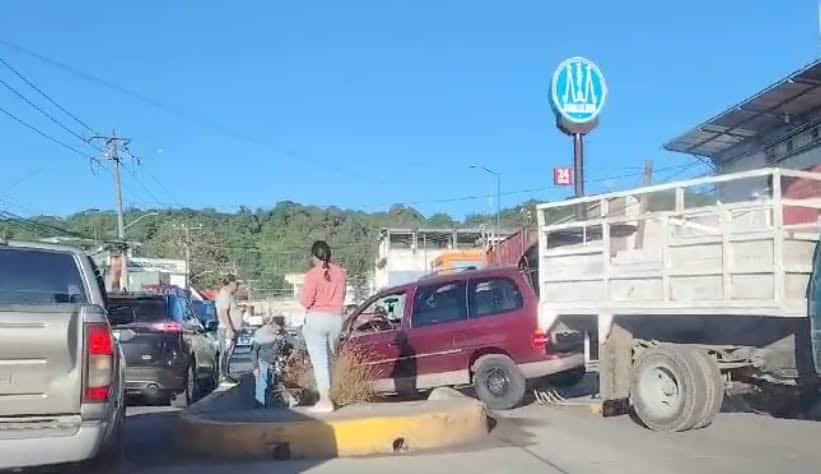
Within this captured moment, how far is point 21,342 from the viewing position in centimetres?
598

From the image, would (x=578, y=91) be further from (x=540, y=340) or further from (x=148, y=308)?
(x=148, y=308)

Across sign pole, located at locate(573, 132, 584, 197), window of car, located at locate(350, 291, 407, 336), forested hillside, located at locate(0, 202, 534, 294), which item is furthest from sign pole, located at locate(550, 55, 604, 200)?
forested hillside, located at locate(0, 202, 534, 294)

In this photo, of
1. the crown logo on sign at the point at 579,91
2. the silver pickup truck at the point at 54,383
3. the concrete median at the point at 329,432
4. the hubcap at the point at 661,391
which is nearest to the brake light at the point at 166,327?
the concrete median at the point at 329,432

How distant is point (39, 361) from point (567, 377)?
8805 millimetres

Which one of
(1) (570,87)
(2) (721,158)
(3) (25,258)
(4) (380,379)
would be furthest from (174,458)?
(2) (721,158)

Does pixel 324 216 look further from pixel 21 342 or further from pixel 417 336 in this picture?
pixel 21 342

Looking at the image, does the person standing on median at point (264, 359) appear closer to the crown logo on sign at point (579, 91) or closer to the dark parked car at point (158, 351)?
the dark parked car at point (158, 351)

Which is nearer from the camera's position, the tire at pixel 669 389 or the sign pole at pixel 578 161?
the tire at pixel 669 389

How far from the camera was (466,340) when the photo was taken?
13.2 m

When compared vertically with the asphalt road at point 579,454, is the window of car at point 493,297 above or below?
above

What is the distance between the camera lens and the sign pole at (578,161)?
16750mm

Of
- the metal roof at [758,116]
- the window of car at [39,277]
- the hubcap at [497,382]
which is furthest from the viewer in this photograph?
the metal roof at [758,116]

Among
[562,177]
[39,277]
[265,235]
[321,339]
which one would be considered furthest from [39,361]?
[265,235]

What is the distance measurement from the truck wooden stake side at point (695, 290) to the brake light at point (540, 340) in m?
0.56
